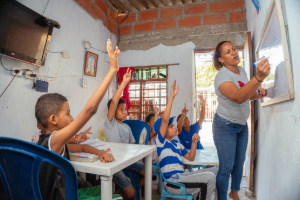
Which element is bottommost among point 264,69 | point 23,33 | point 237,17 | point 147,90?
point 264,69

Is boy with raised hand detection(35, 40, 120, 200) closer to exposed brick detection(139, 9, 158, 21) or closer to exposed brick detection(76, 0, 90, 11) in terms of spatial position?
exposed brick detection(76, 0, 90, 11)

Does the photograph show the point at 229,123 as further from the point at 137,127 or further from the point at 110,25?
the point at 110,25

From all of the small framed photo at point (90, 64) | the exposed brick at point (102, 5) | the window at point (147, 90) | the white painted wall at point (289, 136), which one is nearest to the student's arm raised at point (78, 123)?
the white painted wall at point (289, 136)

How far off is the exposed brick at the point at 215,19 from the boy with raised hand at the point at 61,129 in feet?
9.54

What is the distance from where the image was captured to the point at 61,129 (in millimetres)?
871

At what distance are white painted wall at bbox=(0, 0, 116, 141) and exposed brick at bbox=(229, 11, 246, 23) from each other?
7.48ft

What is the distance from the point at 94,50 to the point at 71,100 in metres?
1.04

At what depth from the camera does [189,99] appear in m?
3.37

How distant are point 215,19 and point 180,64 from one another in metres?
0.99

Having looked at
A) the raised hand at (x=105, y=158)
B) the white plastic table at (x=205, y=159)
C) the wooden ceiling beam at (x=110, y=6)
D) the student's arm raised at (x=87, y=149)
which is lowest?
the white plastic table at (x=205, y=159)

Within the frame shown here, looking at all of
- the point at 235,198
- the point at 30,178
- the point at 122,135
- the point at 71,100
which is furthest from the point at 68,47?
the point at 235,198

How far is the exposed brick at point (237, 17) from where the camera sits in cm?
317

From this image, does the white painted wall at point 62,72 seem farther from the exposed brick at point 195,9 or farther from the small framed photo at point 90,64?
the exposed brick at point 195,9

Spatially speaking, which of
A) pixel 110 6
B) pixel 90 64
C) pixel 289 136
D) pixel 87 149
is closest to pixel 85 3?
pixel 110 6
